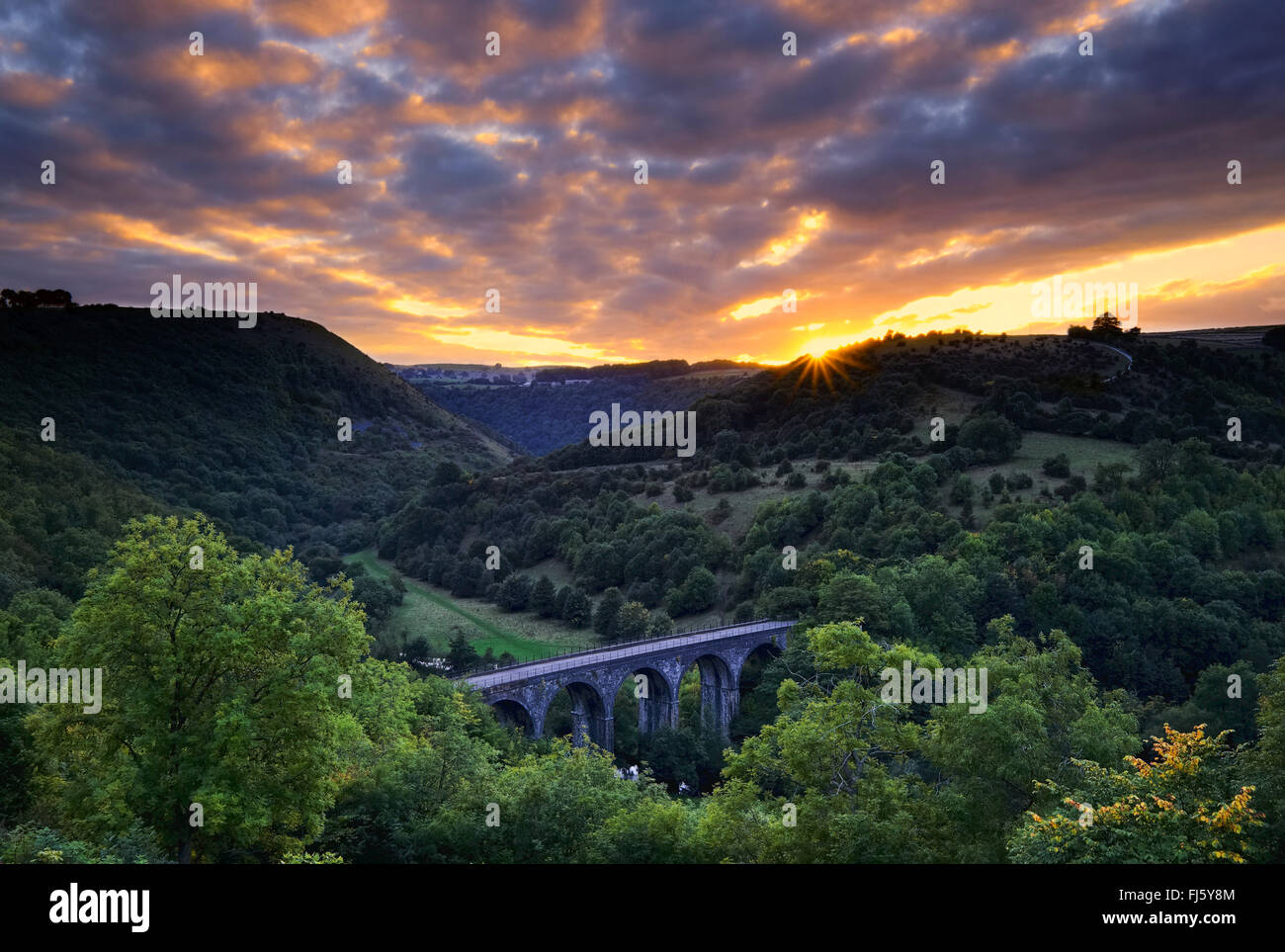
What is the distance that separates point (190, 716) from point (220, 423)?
140 metres

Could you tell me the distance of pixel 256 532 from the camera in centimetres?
11475

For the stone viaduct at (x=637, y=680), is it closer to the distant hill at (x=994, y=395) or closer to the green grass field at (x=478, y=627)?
the green grass field at (x=478, y=627)

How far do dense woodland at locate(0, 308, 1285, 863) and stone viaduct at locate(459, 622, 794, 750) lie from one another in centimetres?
257

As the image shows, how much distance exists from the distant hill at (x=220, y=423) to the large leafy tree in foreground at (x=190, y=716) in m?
61.4

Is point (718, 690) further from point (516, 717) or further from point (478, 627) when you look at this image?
point (478, 627)

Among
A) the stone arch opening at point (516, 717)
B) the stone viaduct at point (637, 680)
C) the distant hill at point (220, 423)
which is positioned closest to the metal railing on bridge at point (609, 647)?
the stone viaduct at point (637, 680)

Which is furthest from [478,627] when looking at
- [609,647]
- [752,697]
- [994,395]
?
[994,395]

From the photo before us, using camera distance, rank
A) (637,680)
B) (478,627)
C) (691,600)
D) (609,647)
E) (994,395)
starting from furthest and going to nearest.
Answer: (994,395)
(478,627)
(691,600)
(609,647)
(637,680)

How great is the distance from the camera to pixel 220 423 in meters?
144

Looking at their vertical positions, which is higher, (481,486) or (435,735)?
(481,486)
